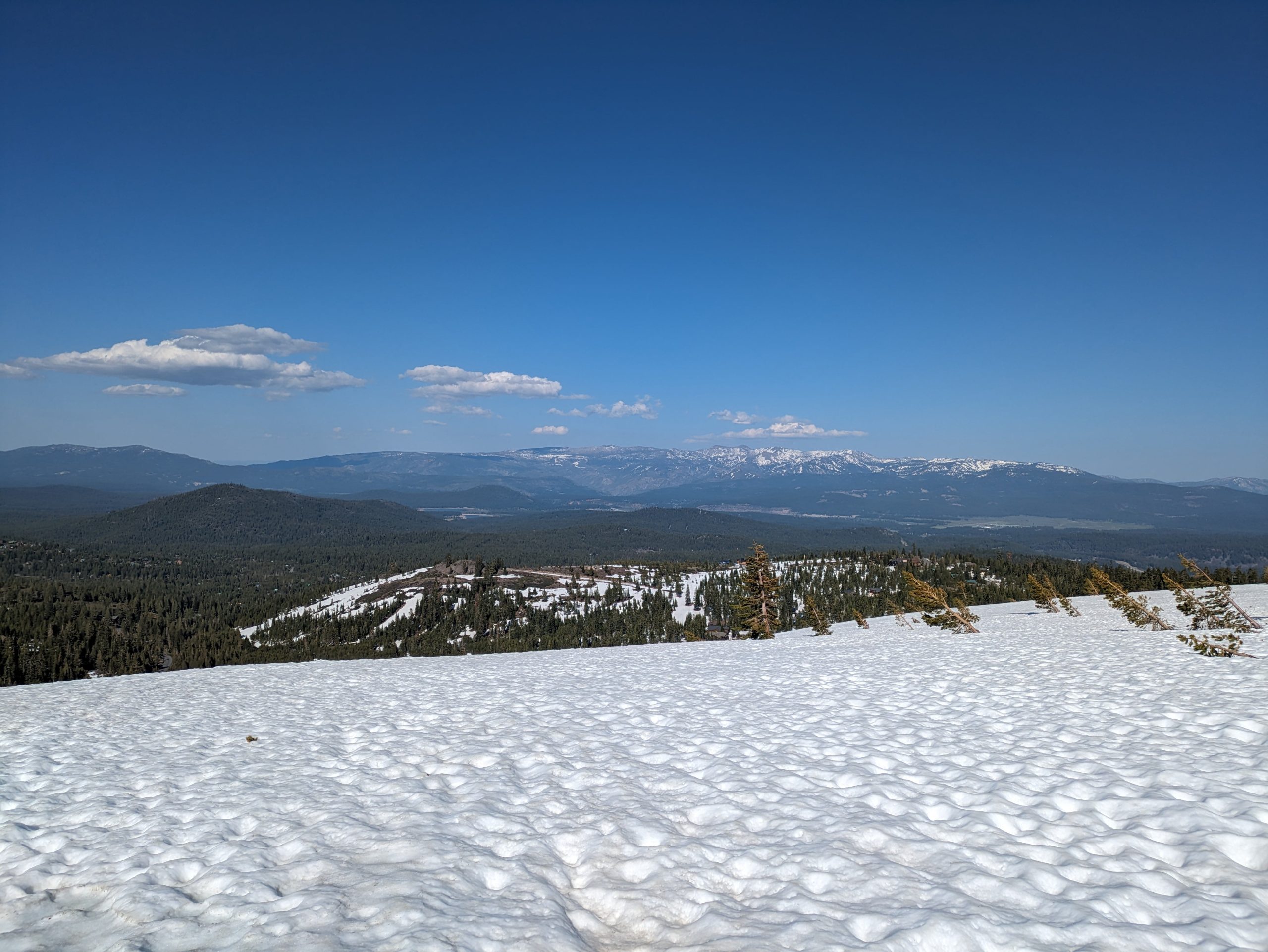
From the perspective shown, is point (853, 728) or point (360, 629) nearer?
point (853, 728)

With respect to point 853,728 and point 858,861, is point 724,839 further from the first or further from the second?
point 853,728

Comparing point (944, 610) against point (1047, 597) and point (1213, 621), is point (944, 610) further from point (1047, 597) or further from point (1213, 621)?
point (1047, 597)

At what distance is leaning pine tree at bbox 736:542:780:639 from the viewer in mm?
35938

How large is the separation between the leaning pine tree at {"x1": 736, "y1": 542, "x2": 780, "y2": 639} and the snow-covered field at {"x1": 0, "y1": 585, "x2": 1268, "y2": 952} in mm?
23613

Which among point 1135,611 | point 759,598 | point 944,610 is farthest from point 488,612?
point 1135,611

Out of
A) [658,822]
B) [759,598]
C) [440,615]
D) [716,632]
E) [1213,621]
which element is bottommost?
[440,615]

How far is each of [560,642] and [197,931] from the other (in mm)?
95191

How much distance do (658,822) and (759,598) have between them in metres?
31.8

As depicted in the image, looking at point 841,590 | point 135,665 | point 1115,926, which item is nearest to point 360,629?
point 135,665

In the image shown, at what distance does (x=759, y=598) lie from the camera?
3684 centimetres

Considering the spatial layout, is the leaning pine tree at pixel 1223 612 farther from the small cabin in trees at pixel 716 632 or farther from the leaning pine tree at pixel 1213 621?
the small cabin in trees at pixel 716 632

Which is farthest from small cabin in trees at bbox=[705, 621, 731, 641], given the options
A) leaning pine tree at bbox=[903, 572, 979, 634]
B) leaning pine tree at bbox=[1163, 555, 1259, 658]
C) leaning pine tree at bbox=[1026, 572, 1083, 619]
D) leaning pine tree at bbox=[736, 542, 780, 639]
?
leaning pine tree at bbox=[1163, 555, 1259, 658]

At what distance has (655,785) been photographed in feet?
23.7

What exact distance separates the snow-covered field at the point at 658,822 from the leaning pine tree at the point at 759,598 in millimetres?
23613
